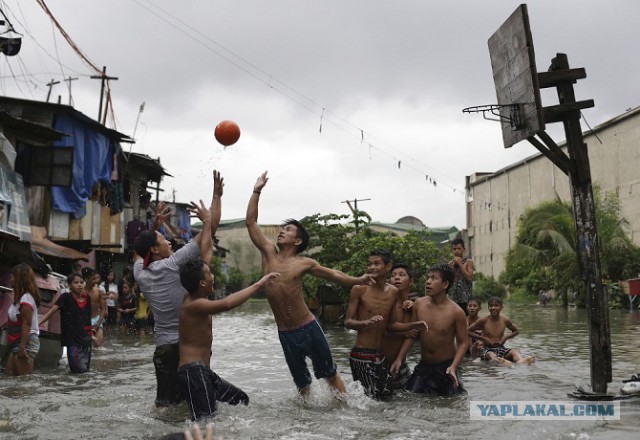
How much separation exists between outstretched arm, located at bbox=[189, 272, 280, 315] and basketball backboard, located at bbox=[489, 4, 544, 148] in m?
3.10

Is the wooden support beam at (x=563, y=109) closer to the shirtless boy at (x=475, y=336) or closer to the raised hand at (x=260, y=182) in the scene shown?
the raised hand at (x=260, y=182)

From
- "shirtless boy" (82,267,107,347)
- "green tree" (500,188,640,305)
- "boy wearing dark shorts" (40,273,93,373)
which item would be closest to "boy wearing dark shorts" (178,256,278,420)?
"boy wearing dark shorts" (40,273,93,373)

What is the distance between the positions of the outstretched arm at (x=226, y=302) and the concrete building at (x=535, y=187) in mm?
18405

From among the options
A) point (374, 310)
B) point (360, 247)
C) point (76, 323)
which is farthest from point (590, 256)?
point (360, 247)

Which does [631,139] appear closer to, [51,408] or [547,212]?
[547,212]

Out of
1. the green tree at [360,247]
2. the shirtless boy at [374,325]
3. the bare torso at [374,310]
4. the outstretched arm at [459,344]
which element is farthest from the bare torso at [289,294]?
the green tree at [360,247]

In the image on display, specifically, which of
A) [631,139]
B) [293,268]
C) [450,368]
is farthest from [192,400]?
[631,139]

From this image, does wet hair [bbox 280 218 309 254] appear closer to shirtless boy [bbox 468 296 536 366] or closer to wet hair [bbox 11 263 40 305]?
wet hair [bbox 11 263 40 305]

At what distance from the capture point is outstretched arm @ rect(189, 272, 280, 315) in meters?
5.39

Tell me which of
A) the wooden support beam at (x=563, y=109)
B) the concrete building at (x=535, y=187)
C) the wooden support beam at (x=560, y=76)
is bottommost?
the wooden support beam at (x=563, y=109)

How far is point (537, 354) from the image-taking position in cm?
1179

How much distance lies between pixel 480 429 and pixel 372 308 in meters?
1.72

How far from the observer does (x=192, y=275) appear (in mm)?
5551

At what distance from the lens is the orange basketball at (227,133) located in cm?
795
